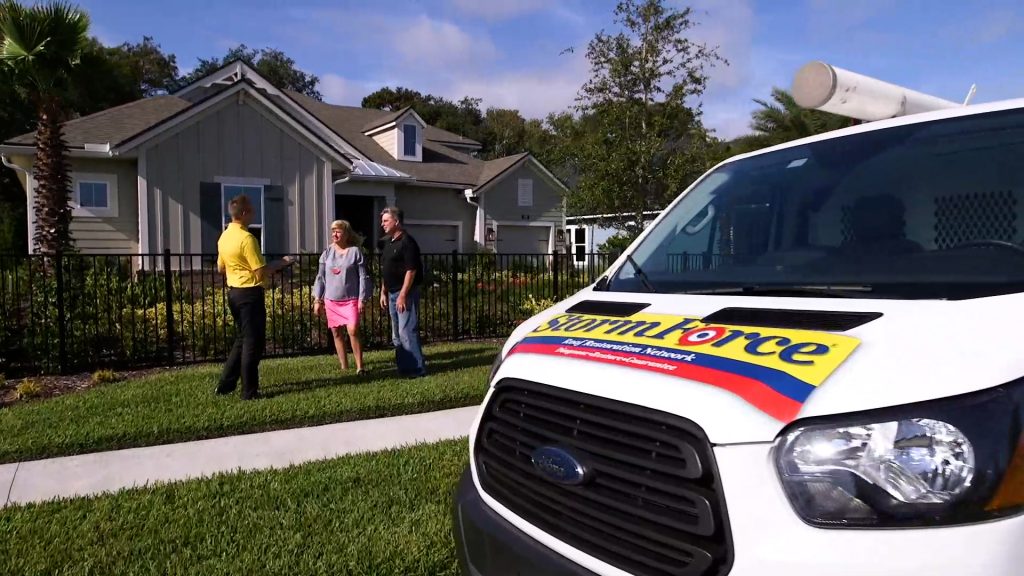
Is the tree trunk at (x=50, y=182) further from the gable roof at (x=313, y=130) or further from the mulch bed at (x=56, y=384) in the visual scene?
the mulch bed at (x=56, y=384)

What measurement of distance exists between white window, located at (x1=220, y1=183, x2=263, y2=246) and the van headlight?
48.7ft

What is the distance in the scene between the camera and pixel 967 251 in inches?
85.6

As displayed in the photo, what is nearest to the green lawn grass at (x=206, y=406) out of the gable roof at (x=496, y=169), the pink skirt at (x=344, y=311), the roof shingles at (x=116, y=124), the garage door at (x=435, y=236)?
the pink skirt at (x=344, y=311)

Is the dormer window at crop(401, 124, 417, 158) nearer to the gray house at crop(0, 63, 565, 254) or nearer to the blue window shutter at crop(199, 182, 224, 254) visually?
the gray house at crop(0, 63, 565, 254)

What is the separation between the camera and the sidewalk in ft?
14.2

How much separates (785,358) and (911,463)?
35 centimetres

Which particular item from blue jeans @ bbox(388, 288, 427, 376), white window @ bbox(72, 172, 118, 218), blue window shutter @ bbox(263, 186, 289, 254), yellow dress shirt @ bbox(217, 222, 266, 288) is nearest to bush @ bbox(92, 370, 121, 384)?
yellow dress shirt @ bbox(217, 222, 266, 288)

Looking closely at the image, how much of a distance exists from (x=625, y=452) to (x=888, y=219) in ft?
4.71

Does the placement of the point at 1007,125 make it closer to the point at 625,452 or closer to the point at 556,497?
the point at 625,452

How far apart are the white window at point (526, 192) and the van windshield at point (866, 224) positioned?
2016cm

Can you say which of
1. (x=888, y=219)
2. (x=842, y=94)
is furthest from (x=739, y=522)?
(x=842, y=94)

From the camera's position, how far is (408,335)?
23.6 feet

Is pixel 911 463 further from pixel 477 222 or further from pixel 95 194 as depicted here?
pixel 477 222

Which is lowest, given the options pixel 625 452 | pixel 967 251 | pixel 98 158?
pixel 625 452
